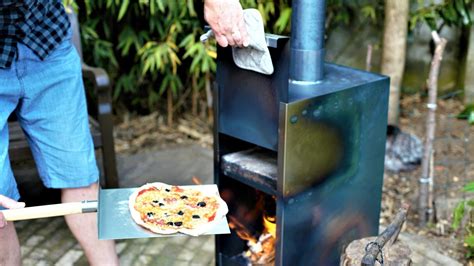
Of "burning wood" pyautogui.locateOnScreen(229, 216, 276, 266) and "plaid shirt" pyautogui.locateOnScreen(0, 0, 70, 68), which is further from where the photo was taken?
"burning wood" pyautogui.locateOnScreen(229, 216, 276, 266)

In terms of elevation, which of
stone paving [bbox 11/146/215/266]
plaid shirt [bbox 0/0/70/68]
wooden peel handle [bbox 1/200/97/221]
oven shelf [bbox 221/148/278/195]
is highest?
plaid shirt [bbox 0/0/70/68]

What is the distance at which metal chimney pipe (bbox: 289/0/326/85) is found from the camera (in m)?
2.81

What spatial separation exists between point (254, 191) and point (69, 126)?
0.95 meters

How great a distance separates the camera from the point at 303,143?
2.68 meters

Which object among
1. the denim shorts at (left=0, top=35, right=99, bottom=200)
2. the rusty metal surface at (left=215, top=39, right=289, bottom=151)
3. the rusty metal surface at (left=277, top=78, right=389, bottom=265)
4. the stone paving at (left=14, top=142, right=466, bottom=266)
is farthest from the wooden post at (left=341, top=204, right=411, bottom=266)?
the denim shorts at (left=0, top=35, right=99, bottom=200)

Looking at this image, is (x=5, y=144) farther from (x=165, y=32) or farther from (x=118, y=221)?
(x=165, y=32)

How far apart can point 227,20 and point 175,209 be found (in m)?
0.83

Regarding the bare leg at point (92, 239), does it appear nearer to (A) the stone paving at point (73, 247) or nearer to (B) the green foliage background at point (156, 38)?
(A) the stone paving at point (73, 247)

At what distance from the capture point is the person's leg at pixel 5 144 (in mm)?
2654

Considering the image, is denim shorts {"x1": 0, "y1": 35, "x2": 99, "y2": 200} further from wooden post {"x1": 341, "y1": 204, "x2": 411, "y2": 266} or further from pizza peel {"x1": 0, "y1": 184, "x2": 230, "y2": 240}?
wooden post {"x1": 341, "y1": 204, "x2": 411, "y2": 266}

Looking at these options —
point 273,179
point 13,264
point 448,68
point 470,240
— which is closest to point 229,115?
point 273,179

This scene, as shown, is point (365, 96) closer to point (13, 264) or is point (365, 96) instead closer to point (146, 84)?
point (13, 264)

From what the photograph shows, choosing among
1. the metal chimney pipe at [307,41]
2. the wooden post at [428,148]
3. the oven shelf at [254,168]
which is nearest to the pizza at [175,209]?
the oven shelf at [254,168]

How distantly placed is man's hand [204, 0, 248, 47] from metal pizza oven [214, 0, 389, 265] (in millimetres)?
118
